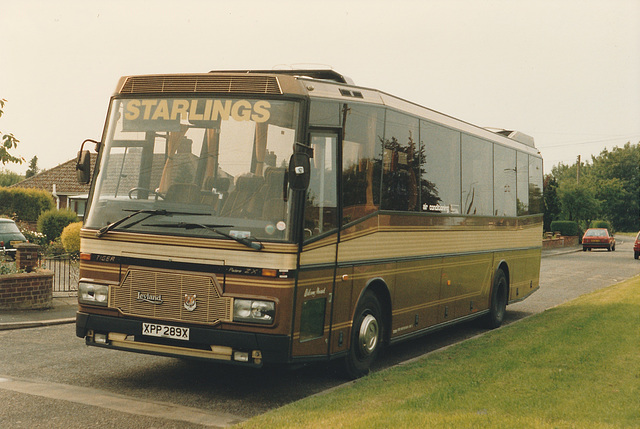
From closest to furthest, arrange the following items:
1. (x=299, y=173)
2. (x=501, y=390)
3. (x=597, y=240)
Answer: (x=299, y=173), (x=501, y=390), (x=597, y=240)

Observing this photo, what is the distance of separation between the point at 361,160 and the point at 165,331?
10.0ft

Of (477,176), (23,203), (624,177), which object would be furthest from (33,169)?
(477,176)

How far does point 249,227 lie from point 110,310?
70.2 inches

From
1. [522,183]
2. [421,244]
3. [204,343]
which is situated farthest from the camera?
[522,183]

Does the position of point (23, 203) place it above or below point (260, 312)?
above

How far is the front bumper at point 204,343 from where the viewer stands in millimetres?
7270

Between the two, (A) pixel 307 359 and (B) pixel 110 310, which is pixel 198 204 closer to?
(B) pixel 110 310

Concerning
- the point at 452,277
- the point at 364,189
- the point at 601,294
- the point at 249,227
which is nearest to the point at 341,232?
the point at 364,189

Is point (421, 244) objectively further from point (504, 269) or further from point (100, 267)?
point (504, 269)

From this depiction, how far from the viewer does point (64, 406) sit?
22.9 feet

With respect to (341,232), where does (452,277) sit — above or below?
below

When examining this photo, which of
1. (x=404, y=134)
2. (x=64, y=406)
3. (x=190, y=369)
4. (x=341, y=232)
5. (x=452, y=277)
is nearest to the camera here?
(x=64, y=406)

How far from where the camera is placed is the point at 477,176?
12.9 m

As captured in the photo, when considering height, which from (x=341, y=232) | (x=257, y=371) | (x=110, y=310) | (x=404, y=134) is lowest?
(x=257, y=371)
